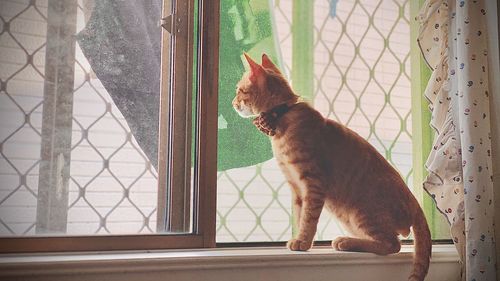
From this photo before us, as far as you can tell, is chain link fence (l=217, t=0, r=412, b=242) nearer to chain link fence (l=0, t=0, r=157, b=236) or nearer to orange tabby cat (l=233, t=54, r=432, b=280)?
orange tabby cat (l=233, t=54, r=432, b=280)

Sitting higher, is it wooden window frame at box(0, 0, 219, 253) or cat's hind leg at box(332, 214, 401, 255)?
wooden window frame at box(0, 0, 219, 253)

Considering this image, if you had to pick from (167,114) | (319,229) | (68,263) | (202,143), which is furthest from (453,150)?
(68,263)

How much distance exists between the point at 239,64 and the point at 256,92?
0.45ft

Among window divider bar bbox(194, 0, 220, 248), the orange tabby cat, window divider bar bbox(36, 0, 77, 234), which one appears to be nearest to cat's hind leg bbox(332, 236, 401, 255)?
the orange tabby cat

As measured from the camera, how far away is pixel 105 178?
169 centimetres

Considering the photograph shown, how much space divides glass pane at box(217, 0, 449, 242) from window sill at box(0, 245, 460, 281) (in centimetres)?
15

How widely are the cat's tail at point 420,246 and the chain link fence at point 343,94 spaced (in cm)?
22

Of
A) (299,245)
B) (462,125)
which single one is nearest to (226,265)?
(299,245)

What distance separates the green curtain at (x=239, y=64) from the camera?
1.86 metres

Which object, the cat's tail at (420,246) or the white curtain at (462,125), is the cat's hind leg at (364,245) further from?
the white curtain at (462,125)

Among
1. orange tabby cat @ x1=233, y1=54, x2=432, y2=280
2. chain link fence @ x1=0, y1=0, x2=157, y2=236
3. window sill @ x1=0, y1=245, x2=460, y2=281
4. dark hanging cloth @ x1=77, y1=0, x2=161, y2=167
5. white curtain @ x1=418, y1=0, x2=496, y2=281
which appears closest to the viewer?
window sill @ x1=0, y1=245, x2=460, y2=281

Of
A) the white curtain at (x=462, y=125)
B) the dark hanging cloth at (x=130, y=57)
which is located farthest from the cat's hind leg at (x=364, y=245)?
the dark hanging cloth at (x=130, y=57)

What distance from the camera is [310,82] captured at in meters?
1.98

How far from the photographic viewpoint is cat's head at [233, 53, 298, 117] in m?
1.84
